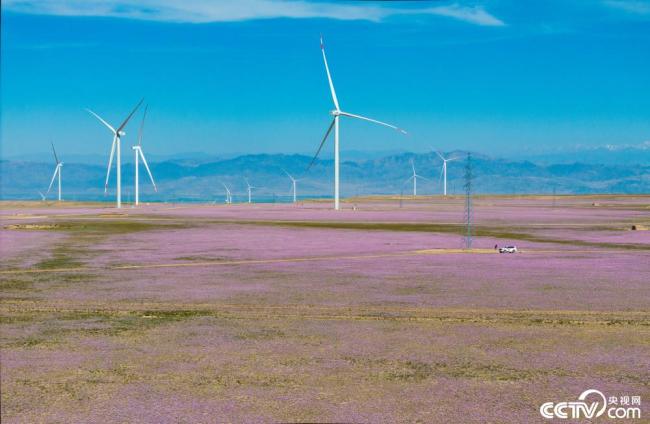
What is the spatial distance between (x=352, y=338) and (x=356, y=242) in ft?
125

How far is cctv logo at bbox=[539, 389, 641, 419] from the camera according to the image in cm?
1321

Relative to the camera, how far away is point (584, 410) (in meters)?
13.5

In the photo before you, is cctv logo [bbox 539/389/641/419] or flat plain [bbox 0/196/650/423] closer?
cctv logo [bbox 539/389/641/419]

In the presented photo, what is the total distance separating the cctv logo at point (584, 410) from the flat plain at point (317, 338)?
0.30m

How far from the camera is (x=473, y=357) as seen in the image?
57.6ft

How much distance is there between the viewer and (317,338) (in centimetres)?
1969

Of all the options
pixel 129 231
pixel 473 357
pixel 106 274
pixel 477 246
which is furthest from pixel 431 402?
pixel 129 231

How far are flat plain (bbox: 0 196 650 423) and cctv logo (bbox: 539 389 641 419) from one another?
11.8 inches

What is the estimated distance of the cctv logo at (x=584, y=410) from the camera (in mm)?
13211

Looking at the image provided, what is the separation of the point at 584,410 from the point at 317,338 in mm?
7748

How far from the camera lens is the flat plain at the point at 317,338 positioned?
546 inches

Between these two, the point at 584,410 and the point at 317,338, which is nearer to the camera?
the point at 584,410

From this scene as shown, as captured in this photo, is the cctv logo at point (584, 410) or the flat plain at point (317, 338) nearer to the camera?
the cctv logo at point (584, 410)

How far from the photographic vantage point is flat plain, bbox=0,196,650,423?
1388 centimetres
